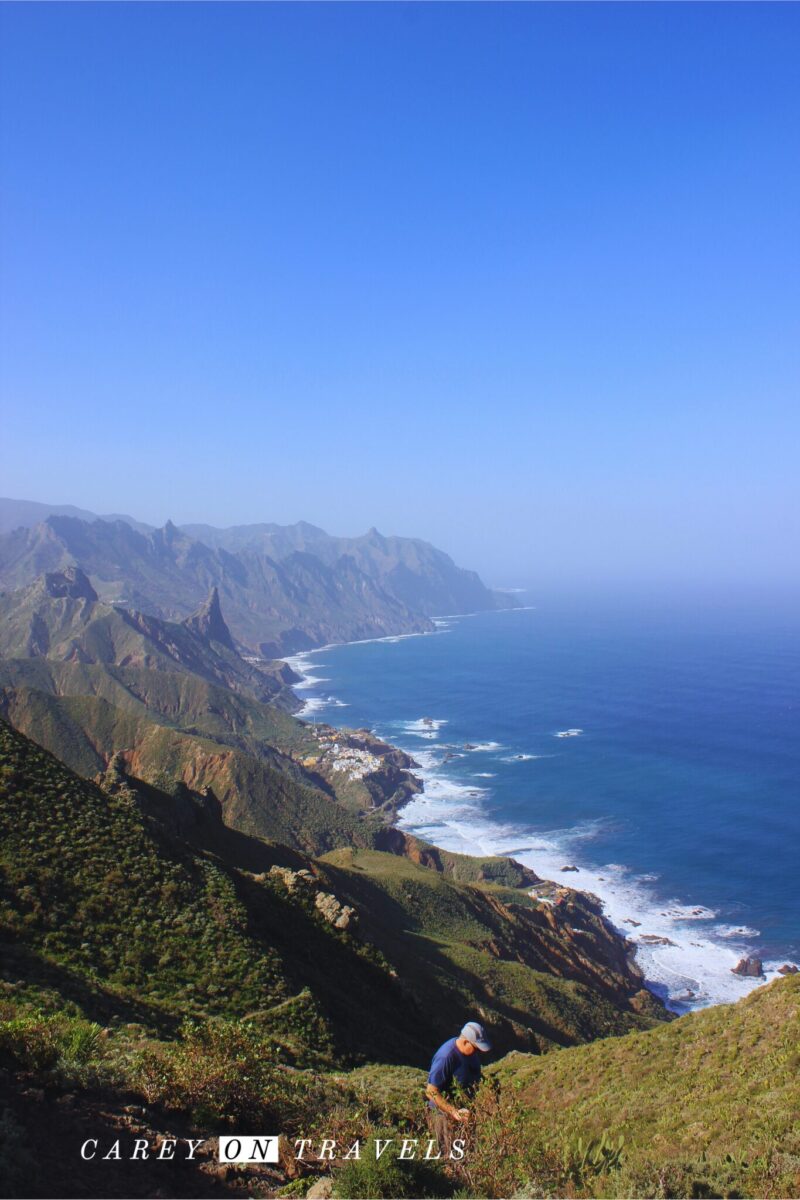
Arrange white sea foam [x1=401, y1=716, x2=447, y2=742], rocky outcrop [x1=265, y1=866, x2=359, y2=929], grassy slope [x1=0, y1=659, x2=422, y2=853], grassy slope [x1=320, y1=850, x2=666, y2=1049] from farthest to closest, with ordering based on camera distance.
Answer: white sea foam [x1=401, y1=716, x2=447, y2=742], grassy slope [x1=0, y1=659, x2=422, y2=853], grassy slope [x1=320, y1=850, x2=666, y2=1049], rocky outcrop [x1=265, y1=866, x2=359, y2=929]

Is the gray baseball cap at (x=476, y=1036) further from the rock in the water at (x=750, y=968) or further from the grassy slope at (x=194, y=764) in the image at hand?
the grassy slope at (x=194, y=764)

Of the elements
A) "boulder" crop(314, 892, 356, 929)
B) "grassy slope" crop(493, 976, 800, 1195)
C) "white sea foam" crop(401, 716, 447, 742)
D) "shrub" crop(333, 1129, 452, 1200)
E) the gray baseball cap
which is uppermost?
the gray baseball cap

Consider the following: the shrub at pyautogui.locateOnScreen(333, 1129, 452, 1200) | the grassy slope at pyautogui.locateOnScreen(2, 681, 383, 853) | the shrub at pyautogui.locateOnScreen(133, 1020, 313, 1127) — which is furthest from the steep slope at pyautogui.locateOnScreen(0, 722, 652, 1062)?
the grassy slope at pyautogui.locateOnScreen(2, 681, 383, 853)

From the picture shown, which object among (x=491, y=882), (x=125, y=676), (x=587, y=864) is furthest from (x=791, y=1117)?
(x=125, y=676)

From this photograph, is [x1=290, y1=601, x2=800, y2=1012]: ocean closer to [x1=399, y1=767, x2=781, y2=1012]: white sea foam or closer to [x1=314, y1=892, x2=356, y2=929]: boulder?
[x1=399, y1=767, x2=781, y2=1012]: white sea foam

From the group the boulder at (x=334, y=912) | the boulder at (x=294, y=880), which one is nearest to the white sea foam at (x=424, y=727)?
the boulder at (x=294, y=880)

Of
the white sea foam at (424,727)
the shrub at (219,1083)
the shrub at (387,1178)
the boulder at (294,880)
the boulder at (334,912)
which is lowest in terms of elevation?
the white sea foam at (424,727)

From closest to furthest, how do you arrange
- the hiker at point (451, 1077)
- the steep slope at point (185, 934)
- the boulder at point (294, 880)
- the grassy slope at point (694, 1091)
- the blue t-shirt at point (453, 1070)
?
the hiker at point (451, 1077)
the blue t-shirt at point (453, 1070)
the grassy slope at point (694, 1091)
the steep slope at point (185, 934)
the boulder at point (294, 880)

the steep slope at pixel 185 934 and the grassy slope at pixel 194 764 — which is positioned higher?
the steep slope at pixel 185 934
